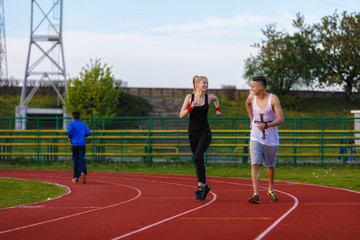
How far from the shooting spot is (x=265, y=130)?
9445 mm

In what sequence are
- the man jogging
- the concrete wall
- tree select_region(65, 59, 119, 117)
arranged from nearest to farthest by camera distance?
1. the man jogging
2. tree select_region(65, 59, 119, 117)
3. the concrete wall

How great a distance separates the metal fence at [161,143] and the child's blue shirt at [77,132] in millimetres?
7354

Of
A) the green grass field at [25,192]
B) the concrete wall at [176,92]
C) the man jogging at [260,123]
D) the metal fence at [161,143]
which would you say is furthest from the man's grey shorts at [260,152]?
the concrete wall at [176,92]

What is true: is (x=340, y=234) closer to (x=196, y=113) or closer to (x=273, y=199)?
(x=273, y=199)

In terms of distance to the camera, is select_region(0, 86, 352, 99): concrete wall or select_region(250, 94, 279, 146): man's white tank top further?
select_region(0, 86, 352, 99): concrete wall

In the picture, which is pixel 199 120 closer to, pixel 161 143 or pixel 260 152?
pixel 260 152

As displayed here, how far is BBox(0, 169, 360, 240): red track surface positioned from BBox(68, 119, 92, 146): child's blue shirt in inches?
92.2

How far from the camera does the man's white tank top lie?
9.26 m

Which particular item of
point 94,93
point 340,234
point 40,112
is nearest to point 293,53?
point 94,93

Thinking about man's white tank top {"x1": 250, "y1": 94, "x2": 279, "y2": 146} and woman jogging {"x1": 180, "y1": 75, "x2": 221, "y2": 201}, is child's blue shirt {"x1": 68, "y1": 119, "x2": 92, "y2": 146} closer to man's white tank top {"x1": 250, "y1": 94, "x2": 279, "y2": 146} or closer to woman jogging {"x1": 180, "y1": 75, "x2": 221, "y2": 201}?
woman jogging {"x1": 180, "y1": 75, "x2": 221, "y2": 201}

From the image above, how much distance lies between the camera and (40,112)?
4691 centimetres

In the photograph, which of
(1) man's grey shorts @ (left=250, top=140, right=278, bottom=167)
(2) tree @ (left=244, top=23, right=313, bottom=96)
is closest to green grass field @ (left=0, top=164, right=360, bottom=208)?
(1) man's grey shorts @ (left=250, top=140, right=278, bottom=167)

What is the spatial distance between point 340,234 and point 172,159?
16956 mm

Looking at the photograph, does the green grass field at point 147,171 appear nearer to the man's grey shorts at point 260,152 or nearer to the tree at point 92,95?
the man's grey shorts at point 260,152
